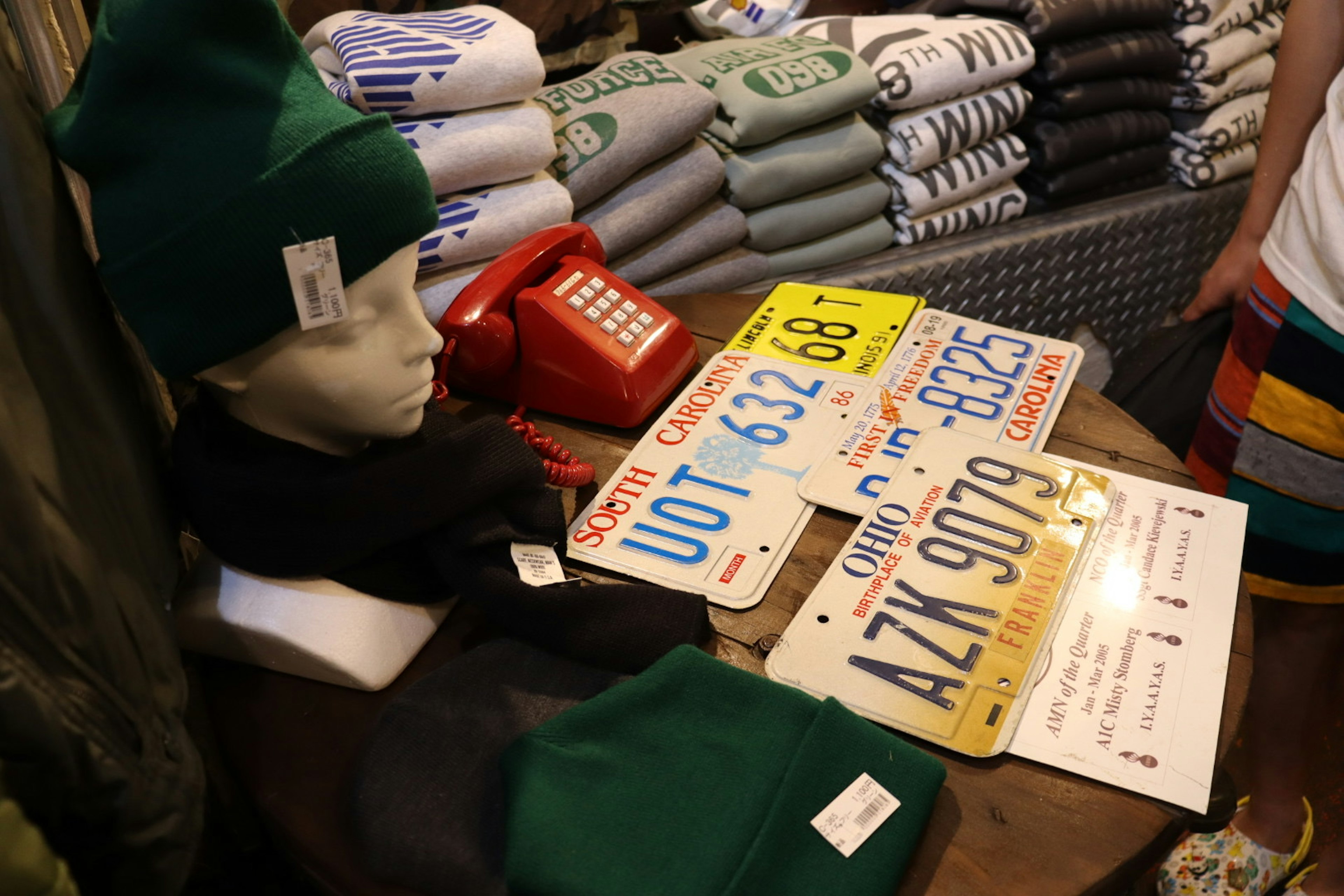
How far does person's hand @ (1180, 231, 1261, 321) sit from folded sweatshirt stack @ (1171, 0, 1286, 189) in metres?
0.60

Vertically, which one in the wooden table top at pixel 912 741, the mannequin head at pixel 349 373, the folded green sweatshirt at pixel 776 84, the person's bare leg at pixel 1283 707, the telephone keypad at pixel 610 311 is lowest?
the person's bare leg at pixel 1283 707

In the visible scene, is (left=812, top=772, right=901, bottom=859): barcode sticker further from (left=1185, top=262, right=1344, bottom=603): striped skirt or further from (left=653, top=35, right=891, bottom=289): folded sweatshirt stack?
(left=653, top=35, right=891, bottom=289): folded sweatshirt stack

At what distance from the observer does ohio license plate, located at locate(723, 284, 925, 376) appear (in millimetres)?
1101

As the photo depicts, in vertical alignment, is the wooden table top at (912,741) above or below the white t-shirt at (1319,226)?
below

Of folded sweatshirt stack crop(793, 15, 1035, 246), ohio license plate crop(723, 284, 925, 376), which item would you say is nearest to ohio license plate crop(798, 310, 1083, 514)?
ohio license plate crop(723, 284, 925, 376)

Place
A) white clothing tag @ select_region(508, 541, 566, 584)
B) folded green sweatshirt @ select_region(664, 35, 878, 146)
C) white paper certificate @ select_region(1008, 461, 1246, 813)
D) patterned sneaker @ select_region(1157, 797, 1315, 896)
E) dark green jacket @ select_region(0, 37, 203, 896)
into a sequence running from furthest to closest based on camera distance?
folded green sweatshirt @ select_region(664, 35, 878, 146), patterned sneaker @ select_region(1157, 797, 1315, 896), white clothing tag @ select_region(508, 541, 566, 584), white paper certificate @ select_region(1008, 461, 1246, 813), dark green jacket @ select_region(0, 37, 203, 896)

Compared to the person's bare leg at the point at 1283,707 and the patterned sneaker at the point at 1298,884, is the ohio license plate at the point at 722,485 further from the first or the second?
the patterned sneaker at the point at 1298,884

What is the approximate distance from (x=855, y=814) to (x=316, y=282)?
50cm

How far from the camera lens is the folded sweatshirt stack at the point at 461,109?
1105 mm

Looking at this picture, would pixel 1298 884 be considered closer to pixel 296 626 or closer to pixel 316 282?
pixel 296 626

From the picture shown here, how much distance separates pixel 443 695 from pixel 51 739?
0.28 metres

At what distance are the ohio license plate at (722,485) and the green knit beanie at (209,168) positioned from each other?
1.17 feet

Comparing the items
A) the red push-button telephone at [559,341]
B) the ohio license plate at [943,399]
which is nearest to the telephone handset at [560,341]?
the red push-button telephone at [559,341]

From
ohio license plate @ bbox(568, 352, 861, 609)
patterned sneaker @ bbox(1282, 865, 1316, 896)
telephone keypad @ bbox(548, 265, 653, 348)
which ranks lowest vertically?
patterned sneaker @ bbox(1282, 865, 1316, 896)
